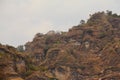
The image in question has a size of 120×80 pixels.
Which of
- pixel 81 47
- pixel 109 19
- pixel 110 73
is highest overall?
pixel 109 19

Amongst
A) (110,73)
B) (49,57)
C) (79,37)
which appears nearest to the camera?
(110,73)

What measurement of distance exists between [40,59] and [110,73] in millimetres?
36049

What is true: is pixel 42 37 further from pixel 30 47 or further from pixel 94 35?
pixel 94 35

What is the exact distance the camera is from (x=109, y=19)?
6531 inches

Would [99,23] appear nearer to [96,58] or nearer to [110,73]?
[96,58]

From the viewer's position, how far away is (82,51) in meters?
149

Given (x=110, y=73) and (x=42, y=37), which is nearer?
(x=110, y=73)

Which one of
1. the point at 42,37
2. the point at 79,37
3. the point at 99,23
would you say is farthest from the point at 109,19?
the point at 42,37

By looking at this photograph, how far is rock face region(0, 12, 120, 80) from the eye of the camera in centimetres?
13325

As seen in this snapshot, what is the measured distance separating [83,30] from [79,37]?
4.03 meters

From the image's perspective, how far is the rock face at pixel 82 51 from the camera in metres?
133

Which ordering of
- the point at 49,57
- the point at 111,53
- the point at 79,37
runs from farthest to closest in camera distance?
the point at 79,37 < the point at 49,57 < the point at 111,53

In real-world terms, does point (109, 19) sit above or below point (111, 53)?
above

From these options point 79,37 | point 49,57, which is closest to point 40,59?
point 49,57
